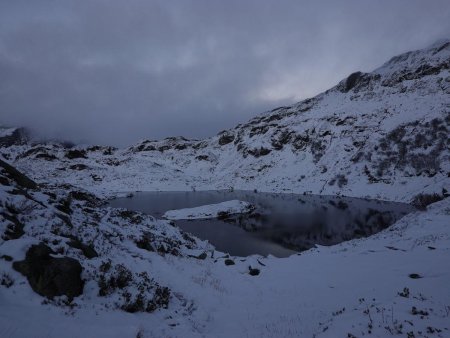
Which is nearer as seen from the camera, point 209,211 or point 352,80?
point 209,211

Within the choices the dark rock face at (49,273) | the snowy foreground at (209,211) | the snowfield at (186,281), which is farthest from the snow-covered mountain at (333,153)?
the dark rock face at (49,273)

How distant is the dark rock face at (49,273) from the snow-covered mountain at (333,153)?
4980 cm

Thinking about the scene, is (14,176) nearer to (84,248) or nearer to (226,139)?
(84,248)

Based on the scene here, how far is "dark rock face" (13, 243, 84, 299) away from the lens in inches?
279

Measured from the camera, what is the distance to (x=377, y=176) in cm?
6359

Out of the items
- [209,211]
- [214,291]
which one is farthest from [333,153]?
[214,291]

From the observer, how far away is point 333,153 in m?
80.9

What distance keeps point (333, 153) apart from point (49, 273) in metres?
81.6

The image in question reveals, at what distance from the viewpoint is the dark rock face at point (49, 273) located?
7.10 m

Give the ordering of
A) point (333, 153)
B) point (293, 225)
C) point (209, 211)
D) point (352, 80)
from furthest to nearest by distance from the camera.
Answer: point (352, 80) → point (333, 153) → point (209, 211) → point (293, 225)

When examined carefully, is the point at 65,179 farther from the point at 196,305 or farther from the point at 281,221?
the point at 196,305

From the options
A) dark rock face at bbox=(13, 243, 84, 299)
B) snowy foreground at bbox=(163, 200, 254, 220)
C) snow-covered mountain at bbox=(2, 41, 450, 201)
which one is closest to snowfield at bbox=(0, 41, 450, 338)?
dark rock face at bbox=(13, 243, 84, 299)

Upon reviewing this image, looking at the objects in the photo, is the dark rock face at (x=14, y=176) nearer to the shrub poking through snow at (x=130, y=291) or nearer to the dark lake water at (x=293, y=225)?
the shrub poking through snow at (x=130, y=291)

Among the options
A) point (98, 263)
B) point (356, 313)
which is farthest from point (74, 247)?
point (356, 313)
